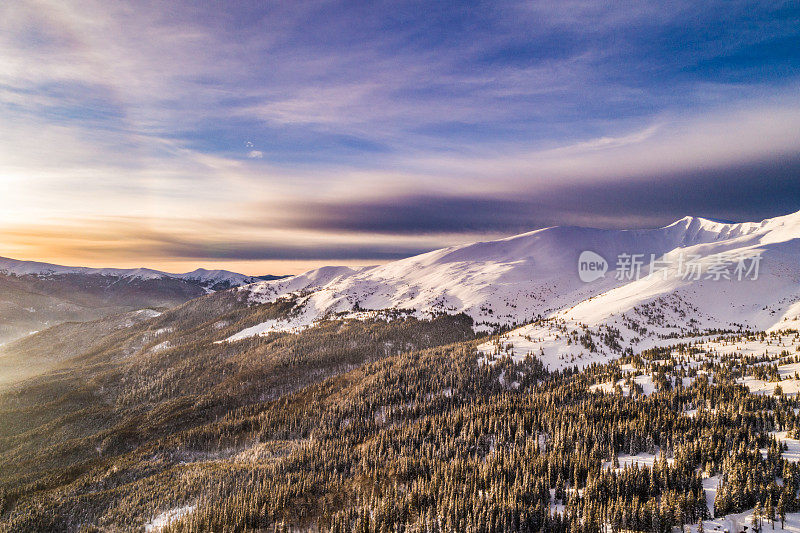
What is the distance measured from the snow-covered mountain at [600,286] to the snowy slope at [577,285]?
0.28 metres

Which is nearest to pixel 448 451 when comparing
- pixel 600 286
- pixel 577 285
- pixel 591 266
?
pixel 600 286

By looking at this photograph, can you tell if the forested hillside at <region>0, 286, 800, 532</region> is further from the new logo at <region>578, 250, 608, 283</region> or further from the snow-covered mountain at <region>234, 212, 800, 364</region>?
the new logo at <region>578, 250, 608, 283</region>

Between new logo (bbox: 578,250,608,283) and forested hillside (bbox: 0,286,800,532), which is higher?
new logo (bbox: 578,250,608,283)

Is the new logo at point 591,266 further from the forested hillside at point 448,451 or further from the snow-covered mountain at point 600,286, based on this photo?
the forested hillside at point 448,451

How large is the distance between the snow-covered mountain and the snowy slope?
28 centimetres

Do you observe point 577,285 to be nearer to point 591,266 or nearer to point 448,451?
point 591,266

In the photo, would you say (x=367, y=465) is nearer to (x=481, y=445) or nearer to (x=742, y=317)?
(x=481, y=445)

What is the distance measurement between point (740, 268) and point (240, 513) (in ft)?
306

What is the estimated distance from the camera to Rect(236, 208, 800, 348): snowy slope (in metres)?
52.7

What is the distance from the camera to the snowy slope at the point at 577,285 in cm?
5274

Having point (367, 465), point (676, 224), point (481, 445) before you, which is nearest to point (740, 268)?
point (481, 445)

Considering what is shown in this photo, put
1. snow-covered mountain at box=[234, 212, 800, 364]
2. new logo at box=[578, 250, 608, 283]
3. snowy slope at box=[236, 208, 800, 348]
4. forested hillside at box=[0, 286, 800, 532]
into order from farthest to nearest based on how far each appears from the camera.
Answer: new logo at box=[578, 250, 608, 283]
snowy slope at box=[236, 208, 800, 348]
snow-covered mountain at box=[234, 212, 800, 364]
forested hillside at box=[0, 286, 800, 532]

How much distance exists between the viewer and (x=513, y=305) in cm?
7794

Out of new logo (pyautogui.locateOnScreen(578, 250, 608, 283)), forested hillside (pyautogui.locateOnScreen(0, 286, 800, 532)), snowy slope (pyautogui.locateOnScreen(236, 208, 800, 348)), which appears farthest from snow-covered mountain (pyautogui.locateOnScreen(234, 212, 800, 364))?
forested hillside (pyautogui.locateOnScreen(0, 286, 800, 532))
